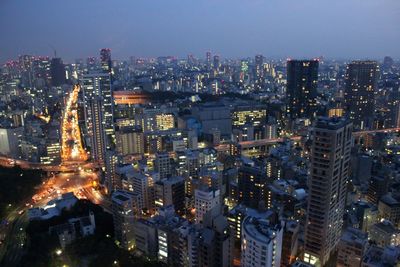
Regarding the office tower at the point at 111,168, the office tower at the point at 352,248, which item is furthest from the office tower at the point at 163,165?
the office tower at the point at 352,248

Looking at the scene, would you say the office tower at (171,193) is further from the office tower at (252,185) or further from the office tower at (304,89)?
the office tower at (304,89)

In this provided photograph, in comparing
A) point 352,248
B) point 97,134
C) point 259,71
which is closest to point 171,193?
point 352,248

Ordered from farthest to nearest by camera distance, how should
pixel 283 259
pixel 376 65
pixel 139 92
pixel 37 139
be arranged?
pixel 139 92, pixel 376 65, pixel 37 139, pixel 283 259

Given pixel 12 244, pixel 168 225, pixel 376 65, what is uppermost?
pixel 376 65

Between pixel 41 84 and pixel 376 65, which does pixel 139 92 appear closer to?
pixel 41 84

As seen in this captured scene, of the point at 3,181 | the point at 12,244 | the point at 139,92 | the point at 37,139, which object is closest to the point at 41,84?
the point at 139,92

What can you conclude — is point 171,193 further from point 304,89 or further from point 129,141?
point 304,89
